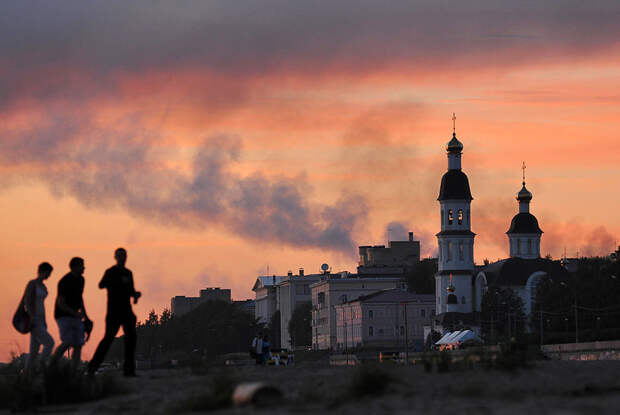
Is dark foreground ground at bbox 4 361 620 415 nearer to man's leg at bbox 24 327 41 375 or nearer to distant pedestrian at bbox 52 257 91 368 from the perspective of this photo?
distant pedestrian at bbox 52 257 91 368

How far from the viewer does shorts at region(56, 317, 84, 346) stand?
23.4 m

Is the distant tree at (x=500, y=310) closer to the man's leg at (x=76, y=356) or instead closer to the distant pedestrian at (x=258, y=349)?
the distant pedestrian at (x=258, y=349)

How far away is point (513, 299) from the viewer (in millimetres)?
178750

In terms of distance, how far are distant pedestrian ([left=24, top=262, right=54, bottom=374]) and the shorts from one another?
10.7 inches

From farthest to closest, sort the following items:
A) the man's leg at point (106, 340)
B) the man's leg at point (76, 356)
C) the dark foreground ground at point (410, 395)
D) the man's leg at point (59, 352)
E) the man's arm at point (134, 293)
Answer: the man's leg at point (106, 340)
the man's arm at point (134, 293)
the man's leg at point (76, 356)
the man's leg at point (59, 352)
the dark foreground ground at point (410, 395)

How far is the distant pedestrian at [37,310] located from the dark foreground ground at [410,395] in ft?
5.57

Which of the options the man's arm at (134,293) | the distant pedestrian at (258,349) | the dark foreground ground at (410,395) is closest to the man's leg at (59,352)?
the dark foreground ground at (410,395)

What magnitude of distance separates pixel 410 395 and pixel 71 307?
7.01 meters

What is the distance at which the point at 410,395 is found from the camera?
61.6 feet

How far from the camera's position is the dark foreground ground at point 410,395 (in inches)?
671

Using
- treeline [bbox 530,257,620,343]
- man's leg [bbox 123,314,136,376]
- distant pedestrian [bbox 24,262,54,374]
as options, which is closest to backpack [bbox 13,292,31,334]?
distant pedestrian [bbox 24,262,54,374]

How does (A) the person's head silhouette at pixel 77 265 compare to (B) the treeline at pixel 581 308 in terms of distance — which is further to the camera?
(B) the treeline at pixel 581 308

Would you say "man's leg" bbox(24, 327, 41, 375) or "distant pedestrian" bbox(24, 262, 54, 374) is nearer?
"distant pedestrian" bbox(24, 262, 54, 374)

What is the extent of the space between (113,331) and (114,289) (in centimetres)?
69
